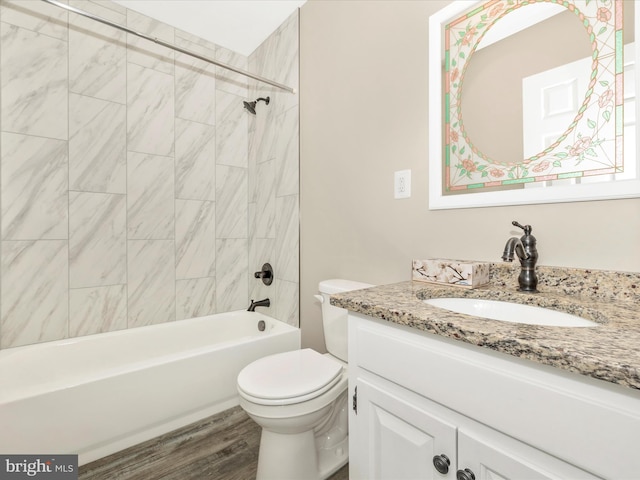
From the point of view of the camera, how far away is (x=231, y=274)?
2.51 meters

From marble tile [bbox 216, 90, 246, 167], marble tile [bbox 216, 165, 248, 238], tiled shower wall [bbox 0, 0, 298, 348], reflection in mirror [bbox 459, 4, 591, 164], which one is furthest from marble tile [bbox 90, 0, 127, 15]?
reflection in mirror [bbox 459, 4, 591, 164]

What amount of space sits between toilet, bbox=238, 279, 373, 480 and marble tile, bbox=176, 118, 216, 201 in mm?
1451

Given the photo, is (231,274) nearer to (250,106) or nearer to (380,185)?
(250,106)

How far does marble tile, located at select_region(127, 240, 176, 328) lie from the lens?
205cm

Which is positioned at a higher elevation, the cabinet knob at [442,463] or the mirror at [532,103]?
the mirror at [532,103]

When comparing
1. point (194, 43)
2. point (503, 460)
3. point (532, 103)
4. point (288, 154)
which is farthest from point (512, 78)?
point (194, 43)

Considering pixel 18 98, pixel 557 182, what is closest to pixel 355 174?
pixel 557 182

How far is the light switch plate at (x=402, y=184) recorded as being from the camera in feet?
4.53

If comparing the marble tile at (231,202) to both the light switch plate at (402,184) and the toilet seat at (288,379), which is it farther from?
the light switch plate at (402,184)

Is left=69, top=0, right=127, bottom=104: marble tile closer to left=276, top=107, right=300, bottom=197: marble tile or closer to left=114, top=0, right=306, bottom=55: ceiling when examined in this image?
left=114, top=0, right=306, bottom=55: ceiling

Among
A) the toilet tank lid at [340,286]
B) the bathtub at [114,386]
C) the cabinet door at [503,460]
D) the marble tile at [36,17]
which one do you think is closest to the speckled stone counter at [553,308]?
the cabinet door at [503,460]

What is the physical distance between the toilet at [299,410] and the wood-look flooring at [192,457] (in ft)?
0.49

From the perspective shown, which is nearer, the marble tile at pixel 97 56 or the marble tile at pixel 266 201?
the marble tile at pixel 97 56

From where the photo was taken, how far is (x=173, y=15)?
6.80 feet
